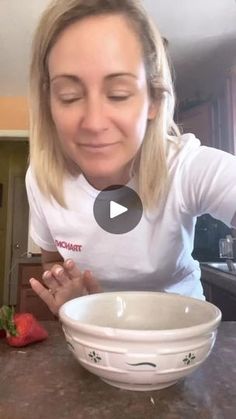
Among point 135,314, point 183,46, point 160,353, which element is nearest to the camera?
point 160,353

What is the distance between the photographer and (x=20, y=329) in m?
0.52

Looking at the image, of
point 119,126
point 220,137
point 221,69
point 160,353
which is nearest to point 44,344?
point 160,353

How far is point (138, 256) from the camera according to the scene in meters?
0.69

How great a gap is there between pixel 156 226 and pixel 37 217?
0.96 ft

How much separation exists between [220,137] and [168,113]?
1.59 meters

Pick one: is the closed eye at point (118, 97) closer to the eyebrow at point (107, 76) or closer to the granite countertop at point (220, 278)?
the eyebrow at point (107, 76)

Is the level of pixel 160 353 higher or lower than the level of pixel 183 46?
lower

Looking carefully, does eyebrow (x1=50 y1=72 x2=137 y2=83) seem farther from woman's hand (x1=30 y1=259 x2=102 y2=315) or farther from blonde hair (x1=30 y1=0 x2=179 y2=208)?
woman's hand (x1=30 y1=259 x2=102 y2=315)

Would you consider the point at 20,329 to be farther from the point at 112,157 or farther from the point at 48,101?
the point at 48,101

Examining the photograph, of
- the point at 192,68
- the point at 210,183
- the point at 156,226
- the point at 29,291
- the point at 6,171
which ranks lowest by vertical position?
the point at 29,291

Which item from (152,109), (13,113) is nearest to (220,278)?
(152,109)

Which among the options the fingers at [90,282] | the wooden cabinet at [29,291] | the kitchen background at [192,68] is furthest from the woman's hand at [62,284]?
the wooden cabinet at [29,291]

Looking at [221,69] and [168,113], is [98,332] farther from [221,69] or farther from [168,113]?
[221,69]

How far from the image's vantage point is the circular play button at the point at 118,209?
0.68 m
